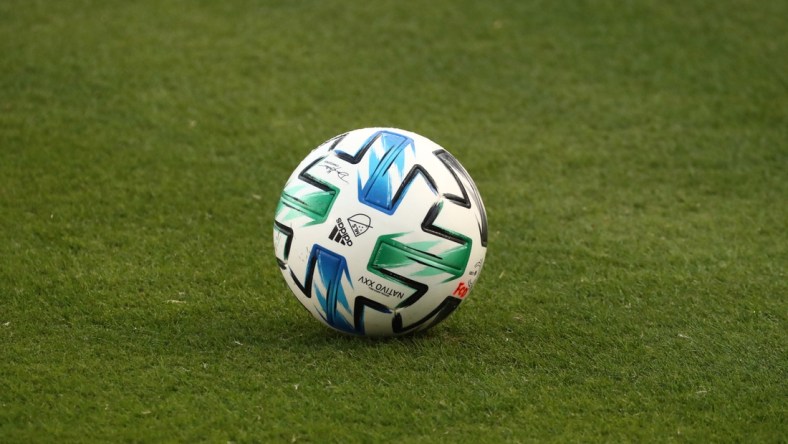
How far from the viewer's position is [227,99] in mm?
8547

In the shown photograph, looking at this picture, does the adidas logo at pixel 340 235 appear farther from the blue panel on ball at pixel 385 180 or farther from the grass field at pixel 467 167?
the grass field at pixel 467 167

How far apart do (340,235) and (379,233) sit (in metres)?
0.19

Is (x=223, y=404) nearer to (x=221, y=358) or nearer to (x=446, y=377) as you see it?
(x=221, y=358)

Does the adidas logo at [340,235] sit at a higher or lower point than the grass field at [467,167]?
higher

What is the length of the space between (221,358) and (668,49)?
629cm

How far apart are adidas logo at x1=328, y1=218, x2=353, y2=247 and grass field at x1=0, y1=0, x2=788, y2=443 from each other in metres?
0.61

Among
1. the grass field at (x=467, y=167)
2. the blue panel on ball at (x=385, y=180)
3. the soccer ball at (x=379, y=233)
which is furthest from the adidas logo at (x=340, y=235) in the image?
the grass field at (x=467, y=167)

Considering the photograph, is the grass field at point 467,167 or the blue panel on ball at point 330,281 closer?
the grass field at point 467,167

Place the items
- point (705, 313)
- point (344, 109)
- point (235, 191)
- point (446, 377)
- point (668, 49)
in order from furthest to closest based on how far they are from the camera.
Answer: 1. point (668, 49)
2. point (344, 109)
3. point (235, 191)
4. point (705, 313)
5. point (446, 377)

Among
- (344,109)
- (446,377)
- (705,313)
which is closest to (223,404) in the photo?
(446,377)

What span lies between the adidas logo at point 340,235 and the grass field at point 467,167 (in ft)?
2.00

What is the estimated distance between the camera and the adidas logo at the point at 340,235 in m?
4.71

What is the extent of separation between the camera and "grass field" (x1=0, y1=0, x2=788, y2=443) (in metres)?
4.57

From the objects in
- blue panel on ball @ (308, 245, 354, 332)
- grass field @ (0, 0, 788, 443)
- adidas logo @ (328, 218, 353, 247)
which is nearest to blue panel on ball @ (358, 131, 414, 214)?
adidas logo @ (328, 218, 353, 247)
